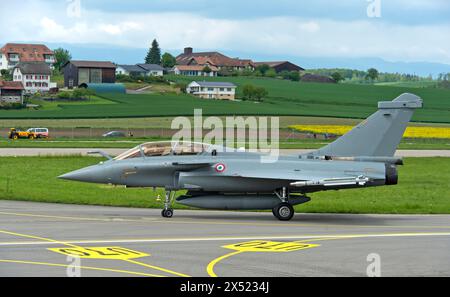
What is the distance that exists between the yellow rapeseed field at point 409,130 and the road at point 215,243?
5318 centimetres

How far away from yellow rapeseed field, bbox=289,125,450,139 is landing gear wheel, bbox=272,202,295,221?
175 ft

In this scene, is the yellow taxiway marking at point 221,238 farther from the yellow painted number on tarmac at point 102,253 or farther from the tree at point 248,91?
the tree at point 248,91

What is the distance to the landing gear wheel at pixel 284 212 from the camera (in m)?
23.5

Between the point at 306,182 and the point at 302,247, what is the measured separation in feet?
16.6

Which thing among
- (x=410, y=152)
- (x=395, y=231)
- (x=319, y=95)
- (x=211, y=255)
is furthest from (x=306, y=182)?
(x=319, y=95)

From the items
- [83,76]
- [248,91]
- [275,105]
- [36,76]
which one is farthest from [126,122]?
[36,76]

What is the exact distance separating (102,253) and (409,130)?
220ft

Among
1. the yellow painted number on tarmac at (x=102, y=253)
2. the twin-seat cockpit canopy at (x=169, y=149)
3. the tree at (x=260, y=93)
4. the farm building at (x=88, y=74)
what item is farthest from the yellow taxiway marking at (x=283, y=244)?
the farm building at (x=88, y=74)

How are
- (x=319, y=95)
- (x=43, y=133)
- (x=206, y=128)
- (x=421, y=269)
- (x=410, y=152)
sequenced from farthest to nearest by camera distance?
(x=319, y=95) < (x=206, y=128) < (x=43, y=133) < (x=410, y=152) < (x=421, y=269)

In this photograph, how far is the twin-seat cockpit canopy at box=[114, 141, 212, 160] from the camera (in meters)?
24.1

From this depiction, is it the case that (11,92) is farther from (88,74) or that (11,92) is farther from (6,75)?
(6,75)
